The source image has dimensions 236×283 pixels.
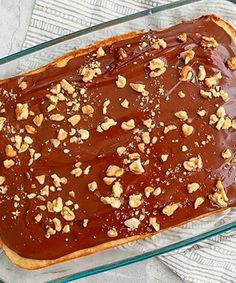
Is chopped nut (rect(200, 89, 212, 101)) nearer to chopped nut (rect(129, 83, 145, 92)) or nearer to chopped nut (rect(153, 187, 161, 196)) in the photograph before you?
chopped nut (rect(129, 83, 145, 92))

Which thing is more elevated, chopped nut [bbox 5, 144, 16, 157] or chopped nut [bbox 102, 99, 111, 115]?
chopped nut [bbox 102, 99, 111, 115]

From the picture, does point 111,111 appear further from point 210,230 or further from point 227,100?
point 210,230

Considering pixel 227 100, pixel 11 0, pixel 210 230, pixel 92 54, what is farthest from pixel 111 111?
pixel 11 0

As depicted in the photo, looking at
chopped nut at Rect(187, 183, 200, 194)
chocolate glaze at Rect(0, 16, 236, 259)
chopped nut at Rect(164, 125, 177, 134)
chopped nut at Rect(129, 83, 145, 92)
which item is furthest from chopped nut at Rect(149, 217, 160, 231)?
chopped nut at Rect(129, 83, 145, 92)

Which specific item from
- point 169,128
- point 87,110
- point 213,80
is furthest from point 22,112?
point 213,80

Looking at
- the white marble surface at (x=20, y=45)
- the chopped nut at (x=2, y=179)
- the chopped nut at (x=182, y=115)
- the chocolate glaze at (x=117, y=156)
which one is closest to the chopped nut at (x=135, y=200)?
the chocolate glaze at (x=117, y=156)

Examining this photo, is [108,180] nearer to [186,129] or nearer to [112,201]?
[112,201]

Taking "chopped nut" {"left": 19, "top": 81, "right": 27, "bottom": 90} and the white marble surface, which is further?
the white marble surface
